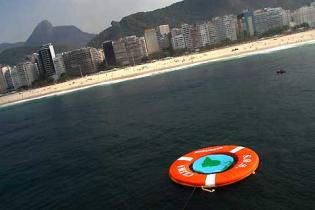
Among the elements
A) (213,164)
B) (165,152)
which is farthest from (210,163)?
(165,152)

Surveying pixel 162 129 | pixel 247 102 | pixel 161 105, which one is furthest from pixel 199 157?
pixel 161 105

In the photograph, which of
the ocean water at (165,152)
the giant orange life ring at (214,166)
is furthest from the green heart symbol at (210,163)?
the ocean water at (165,152)

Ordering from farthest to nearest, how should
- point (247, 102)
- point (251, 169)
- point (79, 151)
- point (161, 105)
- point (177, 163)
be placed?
point (161, 105) < point (247, 102) < point (79, 151) < point (177, 163) < point (251, 169)

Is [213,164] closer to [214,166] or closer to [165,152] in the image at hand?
[214,166]

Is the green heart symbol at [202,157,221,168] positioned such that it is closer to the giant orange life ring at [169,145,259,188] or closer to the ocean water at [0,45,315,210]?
the giant orange life ring at [169,145,259,188]

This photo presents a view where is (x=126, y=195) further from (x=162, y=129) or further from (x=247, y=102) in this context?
(x=247, y=102)

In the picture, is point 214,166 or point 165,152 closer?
point 214,166
